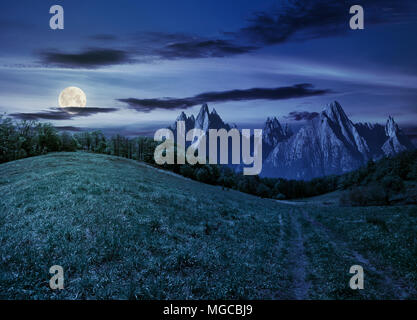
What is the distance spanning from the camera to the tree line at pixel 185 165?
59.5 metres

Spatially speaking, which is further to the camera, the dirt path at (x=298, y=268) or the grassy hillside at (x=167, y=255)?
the dirt path at (x=298, y=268)

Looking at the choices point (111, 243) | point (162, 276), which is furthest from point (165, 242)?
point (162, 276)

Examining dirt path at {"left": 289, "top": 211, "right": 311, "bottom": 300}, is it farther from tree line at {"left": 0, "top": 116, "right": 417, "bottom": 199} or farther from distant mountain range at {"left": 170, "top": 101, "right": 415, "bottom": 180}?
tree line at {"left": 0, "top": 116, "right": 417, "bottom": 199}

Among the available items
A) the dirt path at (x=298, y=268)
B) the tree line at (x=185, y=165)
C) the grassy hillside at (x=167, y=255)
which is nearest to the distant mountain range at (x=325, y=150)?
the tree line at (x=185, y=165)

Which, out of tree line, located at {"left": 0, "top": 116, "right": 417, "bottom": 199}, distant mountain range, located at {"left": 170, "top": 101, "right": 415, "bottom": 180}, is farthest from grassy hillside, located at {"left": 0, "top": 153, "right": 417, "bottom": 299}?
tree line, located at {"left": 0, "top": 116, "right": 417, "bottom": 199}

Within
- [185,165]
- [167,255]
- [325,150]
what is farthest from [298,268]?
[325,150]

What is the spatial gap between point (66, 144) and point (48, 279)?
7929 cm

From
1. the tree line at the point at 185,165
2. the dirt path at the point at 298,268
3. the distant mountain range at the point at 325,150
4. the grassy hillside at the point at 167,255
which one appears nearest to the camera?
the grassy hillside at the point at 167,255

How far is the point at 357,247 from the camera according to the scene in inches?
603

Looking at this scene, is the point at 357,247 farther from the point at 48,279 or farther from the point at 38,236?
the point at 38,236

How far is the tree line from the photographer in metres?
59.5

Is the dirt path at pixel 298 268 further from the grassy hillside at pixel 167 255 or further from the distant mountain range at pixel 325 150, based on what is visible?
the distant mountain range at pixel 325 150

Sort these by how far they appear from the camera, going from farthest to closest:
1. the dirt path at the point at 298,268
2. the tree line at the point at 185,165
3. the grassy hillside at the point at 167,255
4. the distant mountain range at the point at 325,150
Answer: the distant mountain range at the point at 325,150 < the tree line at the point at 185,165 < the dirt path at the point at 298,268 < the grassy hillside at the point at 167,255

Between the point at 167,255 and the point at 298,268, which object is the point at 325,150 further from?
the point at 167,255
